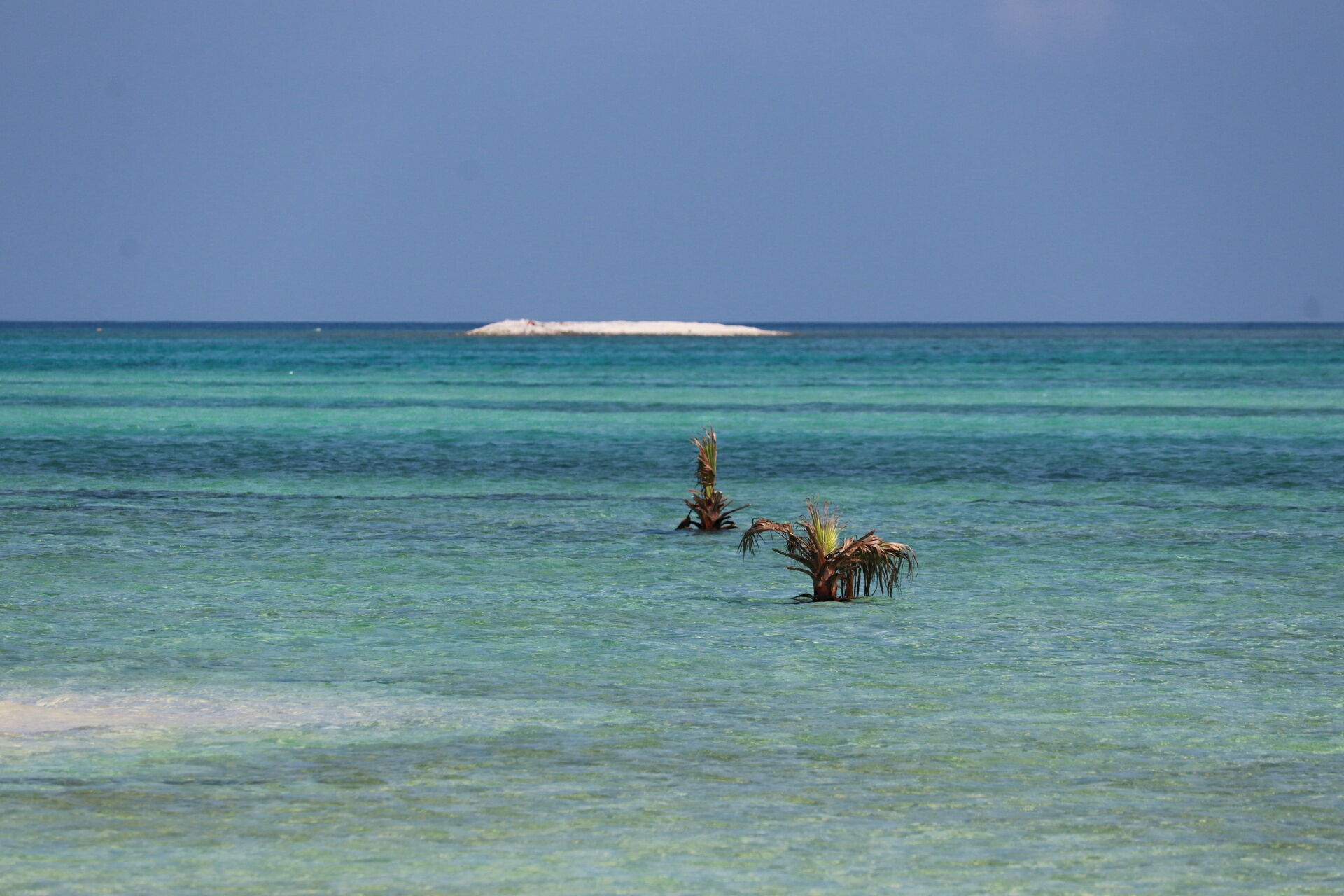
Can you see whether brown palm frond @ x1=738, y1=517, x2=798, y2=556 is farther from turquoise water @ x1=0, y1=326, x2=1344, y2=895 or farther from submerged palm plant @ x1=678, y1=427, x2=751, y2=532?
submerged palm plant @ x1=678, y1=427, x2=751, y2=532

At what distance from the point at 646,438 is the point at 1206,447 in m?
13.3

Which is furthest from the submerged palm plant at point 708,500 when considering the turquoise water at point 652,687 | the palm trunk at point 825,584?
the palm trunk at point 825,584

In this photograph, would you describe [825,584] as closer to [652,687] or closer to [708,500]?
[652,687]

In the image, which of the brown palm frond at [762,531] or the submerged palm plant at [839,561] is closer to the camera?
the submerged palm plant at [839,561]

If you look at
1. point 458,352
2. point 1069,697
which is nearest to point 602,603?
point 1069,697

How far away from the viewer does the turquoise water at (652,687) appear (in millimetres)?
8961

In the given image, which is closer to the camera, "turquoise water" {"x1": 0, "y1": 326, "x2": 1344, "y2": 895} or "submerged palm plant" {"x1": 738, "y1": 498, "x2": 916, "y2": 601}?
"turquoise water" {"x1": 0, "y1": 326, "x2": 1344, "y2": 895}

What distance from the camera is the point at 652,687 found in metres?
13.3

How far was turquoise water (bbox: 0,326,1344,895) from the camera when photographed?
8961 millimetres

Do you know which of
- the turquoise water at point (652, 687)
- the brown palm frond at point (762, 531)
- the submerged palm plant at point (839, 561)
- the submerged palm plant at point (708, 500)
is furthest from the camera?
the submerged palm plant at point (708, 500)

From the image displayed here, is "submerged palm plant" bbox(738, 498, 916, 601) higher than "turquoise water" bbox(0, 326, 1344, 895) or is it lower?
higher

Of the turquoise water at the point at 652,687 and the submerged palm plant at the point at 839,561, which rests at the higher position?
the submerged palm plant at the point at 839,561

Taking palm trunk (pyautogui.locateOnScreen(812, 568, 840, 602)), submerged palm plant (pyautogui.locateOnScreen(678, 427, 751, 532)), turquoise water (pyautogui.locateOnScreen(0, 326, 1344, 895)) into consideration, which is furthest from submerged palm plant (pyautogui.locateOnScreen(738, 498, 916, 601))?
submerged palm plant (pyautogui.locateOnScreen(678, 427, 751, 532))

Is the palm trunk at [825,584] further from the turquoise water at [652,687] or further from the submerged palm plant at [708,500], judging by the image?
the submerged palm plant at [708,500]
